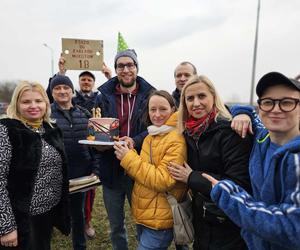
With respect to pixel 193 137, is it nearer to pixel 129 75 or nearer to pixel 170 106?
pixel 170 106

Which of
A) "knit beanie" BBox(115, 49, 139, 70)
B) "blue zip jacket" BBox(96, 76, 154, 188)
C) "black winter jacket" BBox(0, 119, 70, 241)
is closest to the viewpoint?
"black winter jacket" BBox(0, 119, 70, 241)

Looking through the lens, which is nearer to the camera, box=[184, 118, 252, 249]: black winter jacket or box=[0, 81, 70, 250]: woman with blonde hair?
box=[184, 118, 252, 249]: black winter jacket

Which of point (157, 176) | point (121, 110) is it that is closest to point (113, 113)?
point (121, 110)

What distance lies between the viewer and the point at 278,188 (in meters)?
1.57

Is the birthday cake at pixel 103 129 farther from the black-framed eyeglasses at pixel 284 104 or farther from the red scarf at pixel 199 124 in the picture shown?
the black-framed eyeglasses at pixel 284 104

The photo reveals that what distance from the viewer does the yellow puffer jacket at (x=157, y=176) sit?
2.32 m

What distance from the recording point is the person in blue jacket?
142cm

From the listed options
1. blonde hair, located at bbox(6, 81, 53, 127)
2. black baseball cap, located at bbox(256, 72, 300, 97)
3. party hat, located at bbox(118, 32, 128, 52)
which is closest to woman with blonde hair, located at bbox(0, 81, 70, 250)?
blonde hair, located at bbox(6, 81, 53, 127)

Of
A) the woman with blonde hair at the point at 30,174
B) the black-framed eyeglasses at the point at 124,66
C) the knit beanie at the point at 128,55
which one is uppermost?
the knit beanie at the point at 128,55

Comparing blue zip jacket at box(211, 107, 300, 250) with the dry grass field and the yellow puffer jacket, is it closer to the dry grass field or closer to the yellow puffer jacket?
the yellow puffer jacket

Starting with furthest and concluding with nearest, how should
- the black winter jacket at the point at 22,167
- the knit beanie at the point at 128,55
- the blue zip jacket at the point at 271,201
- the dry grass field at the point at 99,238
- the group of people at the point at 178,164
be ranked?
the dry grass field at the point at 99,238 → the knit beanie at the point at 128,55 → the black winter jacket at the point at 22,167 → the group of people at the point at 178,164 → the blue zip jacket at the point at 271,201

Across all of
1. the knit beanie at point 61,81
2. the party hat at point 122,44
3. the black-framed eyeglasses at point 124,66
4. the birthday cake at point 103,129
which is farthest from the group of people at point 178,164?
the knit beanie at point 61,81

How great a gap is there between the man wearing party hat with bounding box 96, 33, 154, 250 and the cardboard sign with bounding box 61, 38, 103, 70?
2.98 feet

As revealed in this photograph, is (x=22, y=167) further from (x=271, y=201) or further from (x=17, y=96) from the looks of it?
(x=271, y=201)
